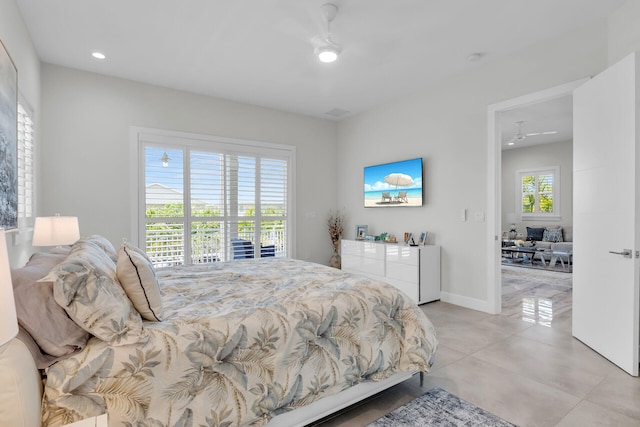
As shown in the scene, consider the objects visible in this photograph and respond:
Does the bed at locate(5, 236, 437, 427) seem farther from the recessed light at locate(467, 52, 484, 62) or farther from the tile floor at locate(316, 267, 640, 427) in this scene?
the recessed light at locate(467, 52, 484, 62)

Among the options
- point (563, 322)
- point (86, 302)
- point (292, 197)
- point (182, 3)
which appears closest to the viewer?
point (86, 302)

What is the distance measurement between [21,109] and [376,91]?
153 inches

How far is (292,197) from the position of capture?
555cm

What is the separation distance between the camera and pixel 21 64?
111 inches

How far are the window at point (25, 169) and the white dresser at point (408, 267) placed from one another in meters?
3.88

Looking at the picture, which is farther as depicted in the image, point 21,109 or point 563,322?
point 563,322

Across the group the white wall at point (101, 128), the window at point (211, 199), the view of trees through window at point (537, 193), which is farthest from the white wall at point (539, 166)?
the white wall at point (101, 128)

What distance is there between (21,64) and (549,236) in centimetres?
939

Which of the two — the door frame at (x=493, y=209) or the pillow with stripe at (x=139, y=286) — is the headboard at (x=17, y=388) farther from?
the door frame at (x=493, y=209)

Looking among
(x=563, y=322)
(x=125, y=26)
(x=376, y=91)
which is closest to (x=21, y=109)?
(x=125, y=26)

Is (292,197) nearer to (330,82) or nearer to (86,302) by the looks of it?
(330,82)

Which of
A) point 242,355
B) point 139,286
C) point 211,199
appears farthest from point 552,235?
point 139,286

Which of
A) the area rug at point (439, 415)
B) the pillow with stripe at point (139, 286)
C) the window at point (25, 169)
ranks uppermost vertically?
the window at point (25, 169)

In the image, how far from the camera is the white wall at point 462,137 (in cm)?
325
